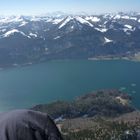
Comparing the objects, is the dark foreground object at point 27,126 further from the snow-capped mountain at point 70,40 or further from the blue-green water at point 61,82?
the snow-capped mountain at point 70,40

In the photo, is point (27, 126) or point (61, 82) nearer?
point (27, 126)

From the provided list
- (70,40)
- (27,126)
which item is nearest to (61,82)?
(70,40)

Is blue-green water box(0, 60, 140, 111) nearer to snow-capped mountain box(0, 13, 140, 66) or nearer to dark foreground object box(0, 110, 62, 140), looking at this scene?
snow-capped mountain box(0, 13, 140, 66)

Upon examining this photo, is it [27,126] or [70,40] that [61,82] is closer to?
[70,40]

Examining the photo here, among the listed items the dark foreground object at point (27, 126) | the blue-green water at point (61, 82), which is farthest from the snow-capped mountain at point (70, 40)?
the dark foreground object at point (27, 126)

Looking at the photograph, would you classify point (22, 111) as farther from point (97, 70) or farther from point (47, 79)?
point (97, 70)
